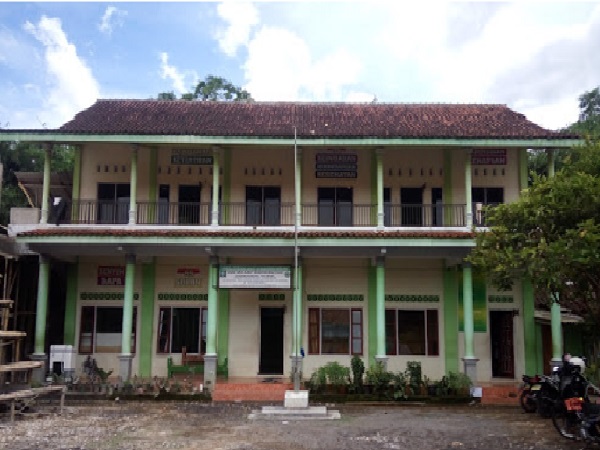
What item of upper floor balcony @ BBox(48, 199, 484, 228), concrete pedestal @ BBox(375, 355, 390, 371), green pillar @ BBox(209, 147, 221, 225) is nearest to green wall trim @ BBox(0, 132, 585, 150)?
green pillar @ BBox(209, 147, 221, 225)

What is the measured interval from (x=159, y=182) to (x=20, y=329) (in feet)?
19.5

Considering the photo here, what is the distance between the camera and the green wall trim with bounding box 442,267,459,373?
17141 mm

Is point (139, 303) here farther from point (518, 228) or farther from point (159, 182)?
point (518, 228)

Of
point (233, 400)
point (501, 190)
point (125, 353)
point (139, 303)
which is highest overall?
point (501, 190)

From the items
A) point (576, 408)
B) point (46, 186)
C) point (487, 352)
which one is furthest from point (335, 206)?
point (576, 408)

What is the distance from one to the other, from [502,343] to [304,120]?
9285mm

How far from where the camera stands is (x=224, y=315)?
17.4 m

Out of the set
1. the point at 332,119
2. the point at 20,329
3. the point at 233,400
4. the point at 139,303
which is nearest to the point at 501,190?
the point at 332,119

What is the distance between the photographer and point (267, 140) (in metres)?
15.9

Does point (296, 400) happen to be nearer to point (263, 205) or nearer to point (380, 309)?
point (380, 309)

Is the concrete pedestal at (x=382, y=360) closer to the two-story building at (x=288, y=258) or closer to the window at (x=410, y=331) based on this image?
the two-story building at (x=288, y=258)

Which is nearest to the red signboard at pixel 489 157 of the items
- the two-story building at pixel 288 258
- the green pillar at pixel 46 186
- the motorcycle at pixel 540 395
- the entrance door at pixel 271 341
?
the two-story building at pixel 288 258

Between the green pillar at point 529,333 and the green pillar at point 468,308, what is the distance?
221 centimetres

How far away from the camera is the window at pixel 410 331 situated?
1744cm
